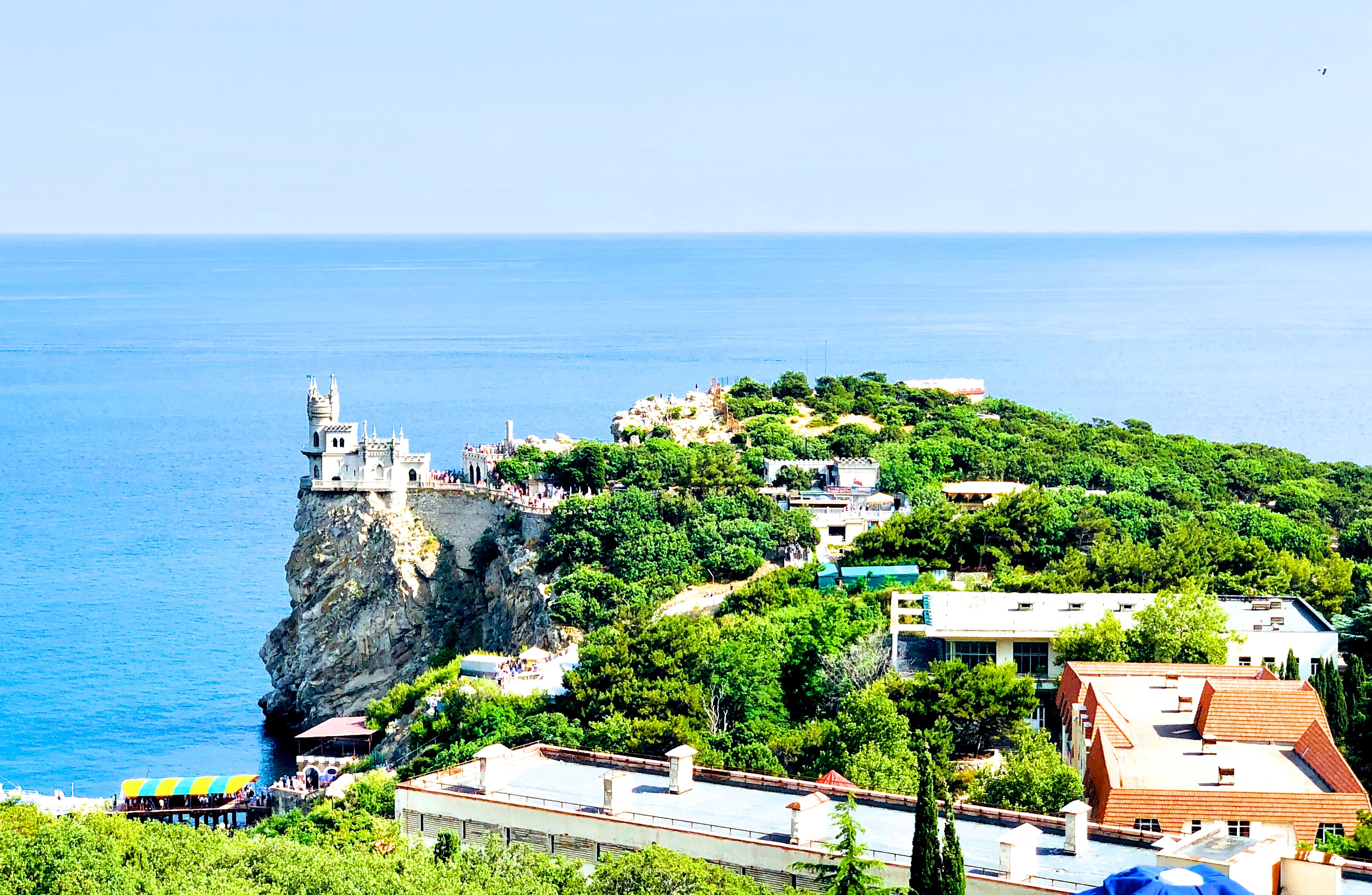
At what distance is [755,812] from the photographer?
95.3ft

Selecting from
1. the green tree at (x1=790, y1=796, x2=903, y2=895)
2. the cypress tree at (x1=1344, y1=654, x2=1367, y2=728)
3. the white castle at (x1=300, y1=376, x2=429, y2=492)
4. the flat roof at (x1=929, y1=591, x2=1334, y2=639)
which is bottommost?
the green tree at (x1=790, y1=796, x2=903, y2=895)

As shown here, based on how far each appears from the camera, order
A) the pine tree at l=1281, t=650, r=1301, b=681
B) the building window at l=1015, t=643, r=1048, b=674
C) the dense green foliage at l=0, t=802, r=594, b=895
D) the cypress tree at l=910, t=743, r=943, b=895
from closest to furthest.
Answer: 1. the cypress tree at l=910, t=743, r=943, b=895
2. the dense green foliage at l=0, t=802, r=594, b=895
3. the pine tree at l=1281, t=650, r=1301, b=681
4. the building window at l=1015, t=643, r=1048, b=674

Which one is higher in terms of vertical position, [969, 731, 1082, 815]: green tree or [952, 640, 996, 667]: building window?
[952, 640, 996, 667]: building window

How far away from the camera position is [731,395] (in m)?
84.7

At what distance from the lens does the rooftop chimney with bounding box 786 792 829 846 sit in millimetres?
27188

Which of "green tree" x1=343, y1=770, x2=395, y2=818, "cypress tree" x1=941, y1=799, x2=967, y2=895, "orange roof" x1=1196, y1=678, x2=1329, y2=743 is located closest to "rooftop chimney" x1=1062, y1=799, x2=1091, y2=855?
"cypress tree" x1=941, y1=799, x2=967, y2=895

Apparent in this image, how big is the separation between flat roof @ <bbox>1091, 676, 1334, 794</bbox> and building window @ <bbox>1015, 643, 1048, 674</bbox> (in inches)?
264

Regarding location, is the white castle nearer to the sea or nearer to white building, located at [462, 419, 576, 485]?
white building, located at [462, 419, 576, 485]

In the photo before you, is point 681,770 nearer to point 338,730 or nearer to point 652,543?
point 338,730

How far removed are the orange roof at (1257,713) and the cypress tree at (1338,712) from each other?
283cm

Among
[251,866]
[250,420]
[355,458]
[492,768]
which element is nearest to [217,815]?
[355,458]

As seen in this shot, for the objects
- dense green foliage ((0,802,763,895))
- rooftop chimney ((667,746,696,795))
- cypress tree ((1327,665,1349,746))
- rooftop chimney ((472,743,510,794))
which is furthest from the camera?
cypress tree ((1327,665,1349,746))

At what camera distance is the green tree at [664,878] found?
1011 inches

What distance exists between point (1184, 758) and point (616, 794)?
386 inches
